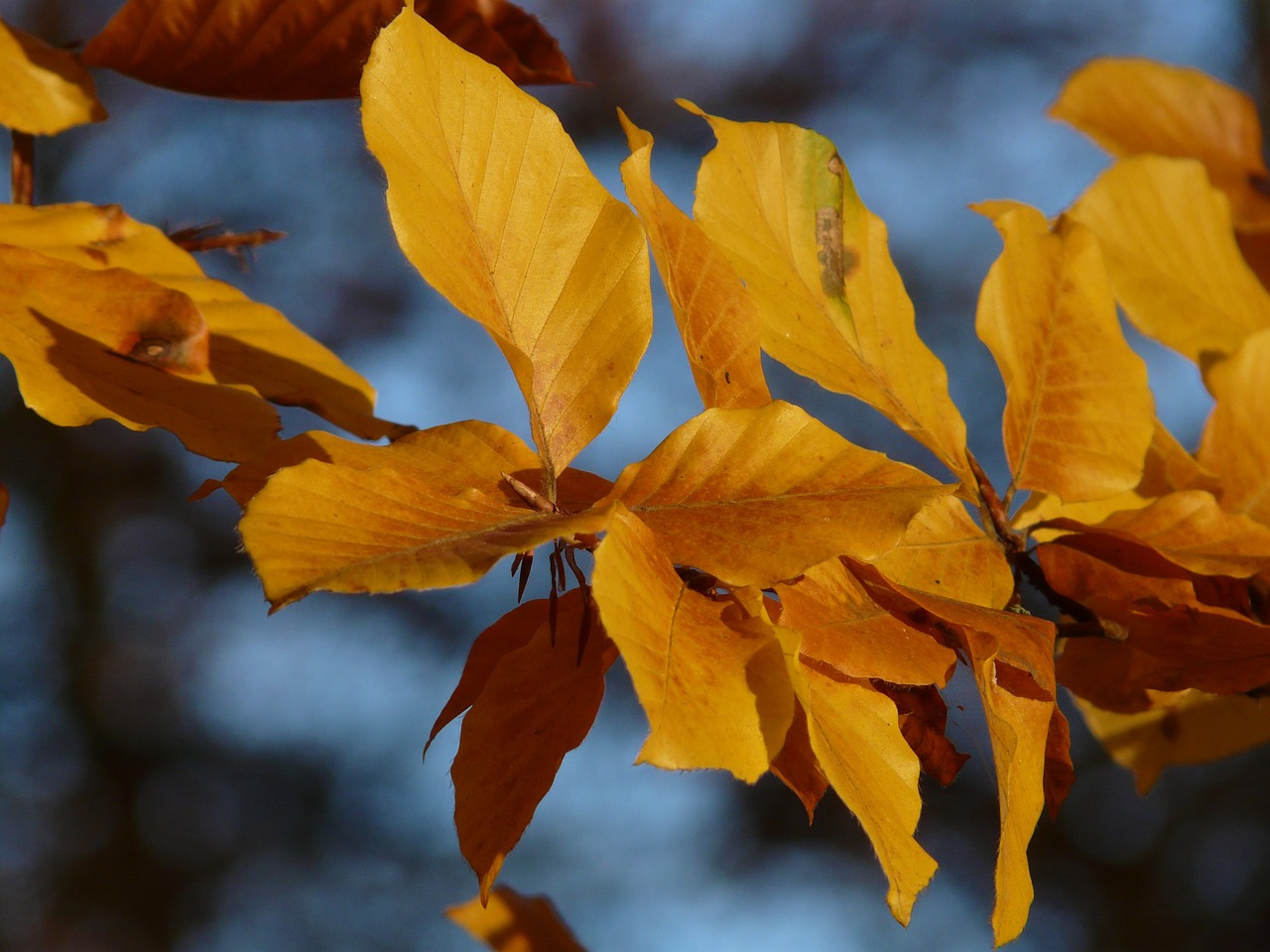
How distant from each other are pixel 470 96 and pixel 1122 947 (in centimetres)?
378

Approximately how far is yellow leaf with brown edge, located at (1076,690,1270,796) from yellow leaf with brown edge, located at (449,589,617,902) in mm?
293

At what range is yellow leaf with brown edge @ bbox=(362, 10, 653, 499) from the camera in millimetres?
262

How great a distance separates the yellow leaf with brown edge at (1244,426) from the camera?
0.45 metres

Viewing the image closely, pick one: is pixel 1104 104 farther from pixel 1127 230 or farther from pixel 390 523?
pixel 390 523

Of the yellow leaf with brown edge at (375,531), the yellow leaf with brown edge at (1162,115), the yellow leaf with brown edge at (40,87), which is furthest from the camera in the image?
the yellow leaf with brown edge at (1162,115)

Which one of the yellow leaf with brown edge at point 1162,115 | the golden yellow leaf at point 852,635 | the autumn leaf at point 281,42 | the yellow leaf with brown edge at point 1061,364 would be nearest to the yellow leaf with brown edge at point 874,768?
the golden yellow leaf at point 852,635

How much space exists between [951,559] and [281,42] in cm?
31

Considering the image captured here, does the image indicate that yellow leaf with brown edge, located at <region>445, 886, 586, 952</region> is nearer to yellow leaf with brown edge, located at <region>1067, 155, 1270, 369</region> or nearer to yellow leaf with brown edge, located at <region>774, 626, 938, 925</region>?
yellow leaf with brown edge, located at <region>774, 626, 938, 925</region>

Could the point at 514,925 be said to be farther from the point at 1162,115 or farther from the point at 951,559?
the point at 1162,115

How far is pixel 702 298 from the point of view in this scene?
0.30 metres

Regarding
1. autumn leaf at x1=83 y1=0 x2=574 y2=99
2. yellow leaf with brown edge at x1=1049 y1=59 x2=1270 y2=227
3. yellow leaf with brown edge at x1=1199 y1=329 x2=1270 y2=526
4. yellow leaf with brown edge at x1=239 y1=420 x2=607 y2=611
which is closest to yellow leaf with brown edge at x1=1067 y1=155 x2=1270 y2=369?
yellow leaf with brown edge at x1=1199 y1=329 x2=1270 y2=526

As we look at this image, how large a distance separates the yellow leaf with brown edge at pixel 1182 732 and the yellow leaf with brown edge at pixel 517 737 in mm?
293

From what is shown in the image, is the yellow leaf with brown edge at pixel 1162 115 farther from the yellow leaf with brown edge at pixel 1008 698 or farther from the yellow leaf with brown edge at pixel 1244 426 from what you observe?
the yellow leaf with brown edge at pixel 1008 698

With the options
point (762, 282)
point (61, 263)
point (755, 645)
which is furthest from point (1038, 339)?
point (61, 263)
